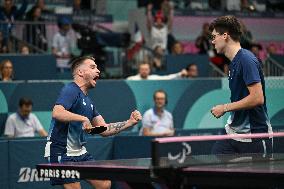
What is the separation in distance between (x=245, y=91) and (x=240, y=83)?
9 centimetres

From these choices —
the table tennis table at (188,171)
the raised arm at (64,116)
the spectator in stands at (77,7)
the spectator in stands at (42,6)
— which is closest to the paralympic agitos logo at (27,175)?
the raised arm at (64,116)

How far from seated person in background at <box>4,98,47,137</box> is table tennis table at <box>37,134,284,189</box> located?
6.04m

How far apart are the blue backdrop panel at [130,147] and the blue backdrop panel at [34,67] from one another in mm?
3708

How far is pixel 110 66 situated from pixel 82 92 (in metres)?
10.5

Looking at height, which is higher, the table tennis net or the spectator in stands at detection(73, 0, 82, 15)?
the spectator in stands at detection(73, 0, 82, 15)

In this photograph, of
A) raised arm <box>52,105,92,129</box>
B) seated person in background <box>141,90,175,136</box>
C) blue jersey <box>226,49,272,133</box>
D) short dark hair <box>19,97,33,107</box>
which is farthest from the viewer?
seated person in background <box>141,90,175,136</box>

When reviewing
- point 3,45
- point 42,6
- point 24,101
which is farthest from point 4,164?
point 42,6

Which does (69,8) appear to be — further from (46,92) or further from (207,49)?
(46,92)

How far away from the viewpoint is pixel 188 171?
19.0 ft

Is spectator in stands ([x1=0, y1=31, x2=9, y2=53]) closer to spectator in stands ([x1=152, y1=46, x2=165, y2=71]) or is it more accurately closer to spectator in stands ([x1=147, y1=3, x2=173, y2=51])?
spectator in stands ([x1=152, y1=46, x2=165, y2=71])

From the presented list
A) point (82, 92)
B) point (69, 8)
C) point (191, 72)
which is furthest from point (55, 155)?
point (69, 8)

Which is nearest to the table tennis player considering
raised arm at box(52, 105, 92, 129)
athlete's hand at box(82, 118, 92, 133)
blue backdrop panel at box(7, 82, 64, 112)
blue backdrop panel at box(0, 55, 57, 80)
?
raised arm at box(52, 105, 92, 129)

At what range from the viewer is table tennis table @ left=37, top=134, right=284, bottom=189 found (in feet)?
18.6

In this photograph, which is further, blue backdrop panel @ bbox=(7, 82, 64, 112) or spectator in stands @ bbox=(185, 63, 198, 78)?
spectator in stands @ bbox=(185, 63, 198, 78)
